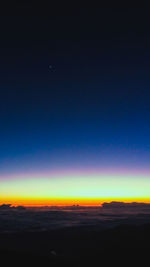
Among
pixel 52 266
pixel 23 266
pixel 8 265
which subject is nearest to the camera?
pixel 8 265

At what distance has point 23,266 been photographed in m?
64.2

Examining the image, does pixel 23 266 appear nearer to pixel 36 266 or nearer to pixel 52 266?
pixel 36 266

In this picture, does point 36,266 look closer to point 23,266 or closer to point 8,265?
point 23,266

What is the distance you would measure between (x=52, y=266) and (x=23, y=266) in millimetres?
8770

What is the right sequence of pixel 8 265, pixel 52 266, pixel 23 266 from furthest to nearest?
pixel 52 266, pixel 23 266, pixel 8 265

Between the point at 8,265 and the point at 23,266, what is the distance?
5.68m

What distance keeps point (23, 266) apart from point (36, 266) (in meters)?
3.93

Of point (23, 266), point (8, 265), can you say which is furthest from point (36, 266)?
point (8, 265)

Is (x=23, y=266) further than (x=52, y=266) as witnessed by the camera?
No

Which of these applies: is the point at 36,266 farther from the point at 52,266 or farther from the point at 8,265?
the point at 8,265

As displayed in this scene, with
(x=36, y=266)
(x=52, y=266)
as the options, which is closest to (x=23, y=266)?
(x=36, y=266)

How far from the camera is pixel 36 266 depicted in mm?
66312

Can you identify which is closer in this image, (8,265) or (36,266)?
(8,265)
